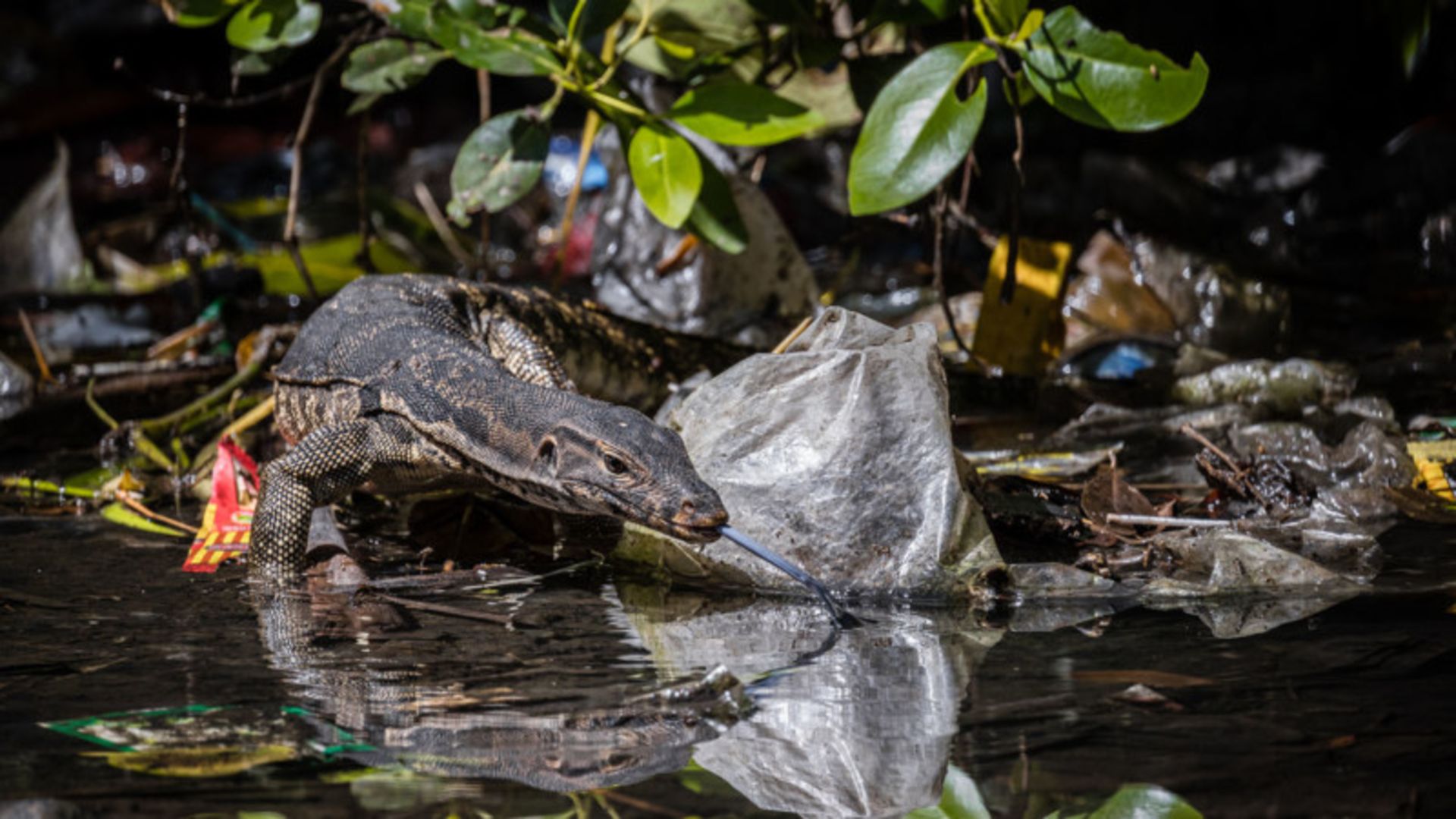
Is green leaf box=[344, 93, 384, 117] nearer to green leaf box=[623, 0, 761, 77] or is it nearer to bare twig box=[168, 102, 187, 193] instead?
bare twig box=[168, 102, 187, 193]

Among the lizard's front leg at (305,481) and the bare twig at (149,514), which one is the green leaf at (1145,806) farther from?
the bare twig at (149,514)

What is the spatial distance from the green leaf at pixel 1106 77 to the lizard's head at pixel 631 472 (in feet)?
4.64

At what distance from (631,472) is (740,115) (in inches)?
55.5

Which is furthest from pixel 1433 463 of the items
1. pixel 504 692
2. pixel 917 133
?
pixel 504 692

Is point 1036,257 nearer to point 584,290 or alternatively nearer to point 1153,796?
point 584,290

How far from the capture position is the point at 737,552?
3.50 meters

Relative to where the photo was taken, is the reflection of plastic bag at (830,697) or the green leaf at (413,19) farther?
the green leaf at (413,19)

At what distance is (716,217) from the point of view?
483 cm

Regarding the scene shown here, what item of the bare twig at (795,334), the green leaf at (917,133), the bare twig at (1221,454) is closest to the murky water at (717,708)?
the bare twig at (1221,454)

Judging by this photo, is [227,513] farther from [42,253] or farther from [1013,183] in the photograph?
[42,253]

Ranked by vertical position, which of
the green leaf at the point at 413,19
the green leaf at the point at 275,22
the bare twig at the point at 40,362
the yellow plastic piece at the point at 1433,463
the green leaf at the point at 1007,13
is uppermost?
the green leaf at the point at 1007,13

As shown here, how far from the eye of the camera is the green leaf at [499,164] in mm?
4848

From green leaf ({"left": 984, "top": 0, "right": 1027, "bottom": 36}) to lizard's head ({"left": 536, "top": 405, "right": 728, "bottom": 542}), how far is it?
152 cm

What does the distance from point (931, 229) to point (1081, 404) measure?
125cm
